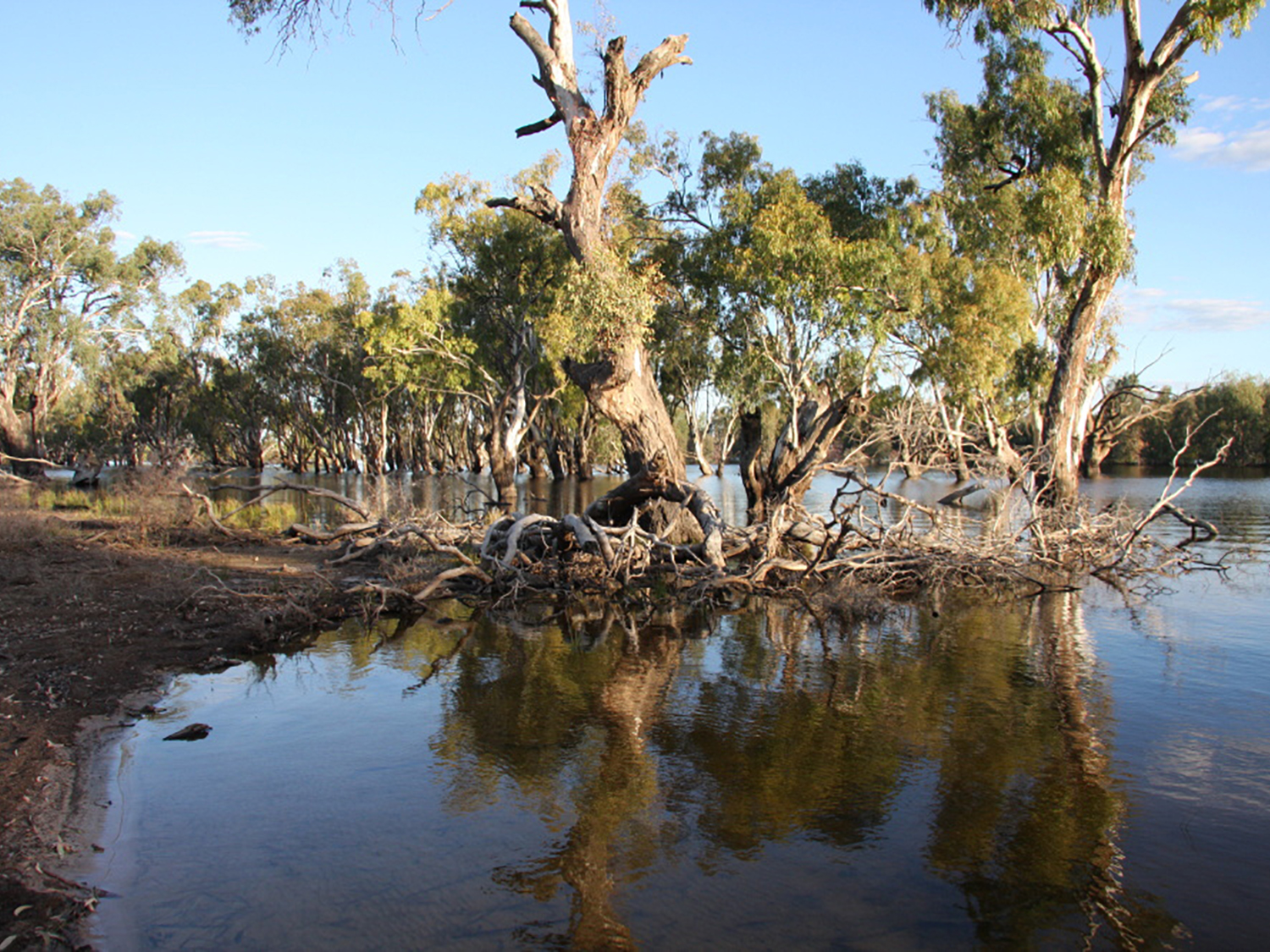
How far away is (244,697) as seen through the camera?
304 inches

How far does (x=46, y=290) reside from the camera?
153 ft

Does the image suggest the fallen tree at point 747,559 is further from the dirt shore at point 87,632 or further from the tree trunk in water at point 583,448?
the tree trunk in water at point 583,448

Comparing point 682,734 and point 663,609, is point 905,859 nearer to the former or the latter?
point 682,734

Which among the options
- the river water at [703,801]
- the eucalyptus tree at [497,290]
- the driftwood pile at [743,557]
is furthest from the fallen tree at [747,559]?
the eucalyptus tree at [497,290]

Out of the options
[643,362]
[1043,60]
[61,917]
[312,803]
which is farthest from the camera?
[1043,60]

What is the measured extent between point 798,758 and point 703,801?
0.97m

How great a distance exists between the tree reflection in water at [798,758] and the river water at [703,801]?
2 cm

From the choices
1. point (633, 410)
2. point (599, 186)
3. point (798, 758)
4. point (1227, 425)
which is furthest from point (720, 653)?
point (1227, 425)

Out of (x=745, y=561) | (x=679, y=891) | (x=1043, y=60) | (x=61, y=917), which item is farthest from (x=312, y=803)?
(x=1043, y=60)

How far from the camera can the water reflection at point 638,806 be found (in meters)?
4.24

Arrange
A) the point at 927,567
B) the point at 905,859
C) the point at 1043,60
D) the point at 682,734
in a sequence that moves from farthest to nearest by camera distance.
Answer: the point at 1043,60 < the point at 927,567 < the point at 682,734 < the point at 905,859

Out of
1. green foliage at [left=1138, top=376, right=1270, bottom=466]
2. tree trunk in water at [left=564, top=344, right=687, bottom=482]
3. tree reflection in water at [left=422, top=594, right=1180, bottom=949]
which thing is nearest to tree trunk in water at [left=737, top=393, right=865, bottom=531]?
tree trunk in water at [left=564, top=344, right=687, bottom=482]

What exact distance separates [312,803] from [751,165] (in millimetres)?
25307

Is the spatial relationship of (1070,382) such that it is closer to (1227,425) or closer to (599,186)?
(599,186)
